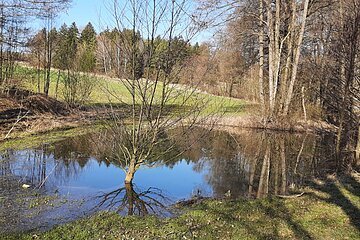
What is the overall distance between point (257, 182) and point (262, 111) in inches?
442

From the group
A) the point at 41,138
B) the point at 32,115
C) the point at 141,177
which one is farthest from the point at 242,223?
the point at 32,115

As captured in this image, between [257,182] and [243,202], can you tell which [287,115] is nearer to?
[257,182]

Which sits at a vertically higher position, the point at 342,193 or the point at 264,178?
the point at 342,193

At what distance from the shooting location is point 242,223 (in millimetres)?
5809

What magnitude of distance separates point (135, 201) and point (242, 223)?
8.78ft

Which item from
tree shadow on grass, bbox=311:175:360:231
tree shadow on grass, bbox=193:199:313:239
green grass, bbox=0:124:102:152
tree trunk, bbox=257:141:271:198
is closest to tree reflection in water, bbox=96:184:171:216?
tree shadow on grass, bbox=193:199:313:239

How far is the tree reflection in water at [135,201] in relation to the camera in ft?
22.7

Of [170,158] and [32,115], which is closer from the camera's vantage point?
[170,158]

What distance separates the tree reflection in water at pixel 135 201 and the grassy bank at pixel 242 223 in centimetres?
63

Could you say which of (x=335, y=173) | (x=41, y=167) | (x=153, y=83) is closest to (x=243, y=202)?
(x=153, y=83)

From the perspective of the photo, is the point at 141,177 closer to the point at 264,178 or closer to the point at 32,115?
the point at 264,178

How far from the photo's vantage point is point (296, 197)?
738cm

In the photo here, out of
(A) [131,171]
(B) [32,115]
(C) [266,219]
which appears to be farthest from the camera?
(B) [32,115]

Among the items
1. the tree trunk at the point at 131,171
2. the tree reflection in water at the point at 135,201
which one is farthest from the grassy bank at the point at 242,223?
the tree trunk at the point at 131,171
